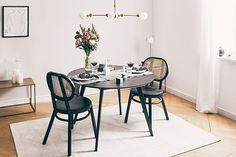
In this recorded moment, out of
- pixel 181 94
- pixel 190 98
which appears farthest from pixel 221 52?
pixel 181 94

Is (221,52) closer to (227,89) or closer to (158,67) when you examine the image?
(227,89)

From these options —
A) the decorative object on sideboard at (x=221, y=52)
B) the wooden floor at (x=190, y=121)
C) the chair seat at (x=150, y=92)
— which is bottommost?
the wooden floor at (x=190, y=121)

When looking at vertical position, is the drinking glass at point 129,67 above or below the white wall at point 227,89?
above

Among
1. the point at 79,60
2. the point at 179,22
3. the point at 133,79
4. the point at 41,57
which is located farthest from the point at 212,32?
the point at 41,57

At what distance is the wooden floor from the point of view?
309 centimetres

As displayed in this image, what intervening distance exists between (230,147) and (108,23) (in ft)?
9.27

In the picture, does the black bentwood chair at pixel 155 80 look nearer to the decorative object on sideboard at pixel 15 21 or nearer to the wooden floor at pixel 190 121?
the wooden floor at pixel 190 121

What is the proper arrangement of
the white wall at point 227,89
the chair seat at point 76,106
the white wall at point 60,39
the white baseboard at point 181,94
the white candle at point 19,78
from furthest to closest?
the white baseboard at point 181,94 < the white wall at point 60,39 < the white candle at point 19,78 < the white wall at point 227,89 < the chair seat at point 76,106

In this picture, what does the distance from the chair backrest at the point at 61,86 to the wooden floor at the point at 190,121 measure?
786 mm

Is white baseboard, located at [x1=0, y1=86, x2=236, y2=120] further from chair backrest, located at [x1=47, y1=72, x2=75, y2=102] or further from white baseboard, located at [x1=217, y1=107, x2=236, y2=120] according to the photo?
chair backrest, located at [x1=47, y1=72, x2=75, y2=102]

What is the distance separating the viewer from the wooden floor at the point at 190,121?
3094 millimetres

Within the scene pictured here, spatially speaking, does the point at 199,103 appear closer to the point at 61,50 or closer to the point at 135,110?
the point at 135,110

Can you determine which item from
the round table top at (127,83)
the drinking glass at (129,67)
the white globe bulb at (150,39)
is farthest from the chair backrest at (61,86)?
the white globe bulb at (150,39)

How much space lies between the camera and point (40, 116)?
4102 mm
